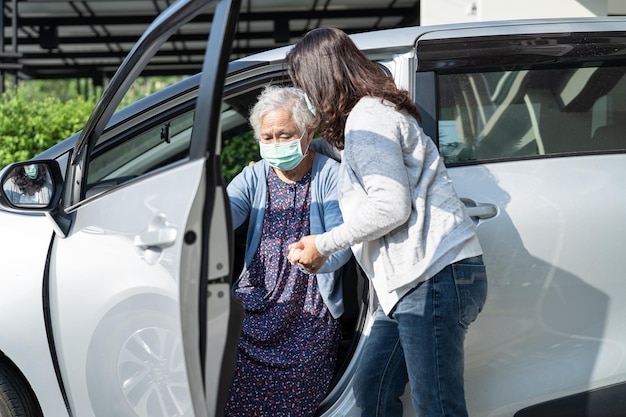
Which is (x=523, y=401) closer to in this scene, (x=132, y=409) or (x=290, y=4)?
(x=132, y=409)

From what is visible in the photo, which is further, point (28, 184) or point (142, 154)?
point (142, 154)

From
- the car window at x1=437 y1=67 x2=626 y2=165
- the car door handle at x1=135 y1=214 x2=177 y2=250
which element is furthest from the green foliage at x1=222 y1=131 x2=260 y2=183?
the car door handle at x1=135 y1=214 x2=177 y2=250

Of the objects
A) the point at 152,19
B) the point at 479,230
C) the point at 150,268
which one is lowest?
the point at 152,19

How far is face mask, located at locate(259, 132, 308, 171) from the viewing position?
2.65 meters

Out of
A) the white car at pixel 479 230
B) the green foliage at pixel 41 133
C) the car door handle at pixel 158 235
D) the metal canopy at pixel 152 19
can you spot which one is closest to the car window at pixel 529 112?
the white car at pixel 479 230

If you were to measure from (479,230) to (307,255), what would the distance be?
1.90 feet

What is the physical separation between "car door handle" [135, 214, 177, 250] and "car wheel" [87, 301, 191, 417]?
0.54ft

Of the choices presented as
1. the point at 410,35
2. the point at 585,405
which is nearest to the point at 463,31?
the point at 410,35

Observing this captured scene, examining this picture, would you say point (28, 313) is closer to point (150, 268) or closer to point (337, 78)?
point (150, 268)

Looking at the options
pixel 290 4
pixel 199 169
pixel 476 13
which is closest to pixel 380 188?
pixel 199 169

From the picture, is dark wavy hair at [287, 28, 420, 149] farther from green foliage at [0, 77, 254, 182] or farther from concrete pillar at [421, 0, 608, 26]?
concrete pillar at [421, 0, 608, 26]

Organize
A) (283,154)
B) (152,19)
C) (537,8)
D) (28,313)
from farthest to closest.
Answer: (152,19), (537,8), (283,154), (28,313)

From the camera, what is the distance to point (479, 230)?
8.13 feet

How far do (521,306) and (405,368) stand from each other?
414mm
